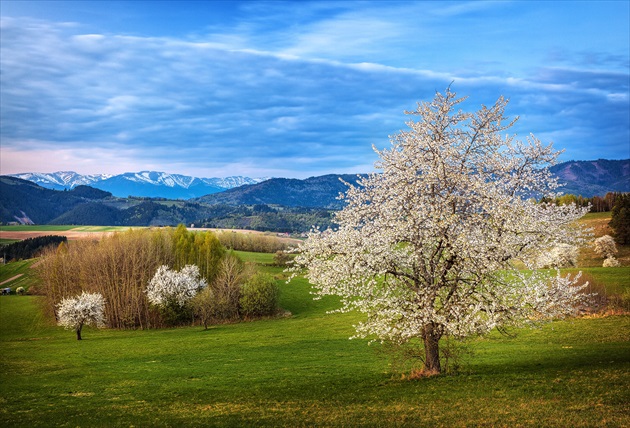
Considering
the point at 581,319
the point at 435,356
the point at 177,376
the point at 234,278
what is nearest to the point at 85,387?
the point at 177,376

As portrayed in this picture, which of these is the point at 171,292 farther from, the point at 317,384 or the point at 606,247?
the point at 606,247

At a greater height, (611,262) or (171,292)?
(171,292)

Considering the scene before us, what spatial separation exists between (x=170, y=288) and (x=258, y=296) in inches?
619

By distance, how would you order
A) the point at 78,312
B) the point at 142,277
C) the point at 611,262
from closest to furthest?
the point at 78,312 < the point at 611,262 < the point at 142,277

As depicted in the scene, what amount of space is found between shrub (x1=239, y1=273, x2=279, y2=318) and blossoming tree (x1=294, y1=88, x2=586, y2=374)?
6375 cm

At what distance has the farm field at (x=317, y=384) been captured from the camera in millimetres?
19578

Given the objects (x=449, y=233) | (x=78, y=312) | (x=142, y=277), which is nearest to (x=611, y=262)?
(x=449, y=233)

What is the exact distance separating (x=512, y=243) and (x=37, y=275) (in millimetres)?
101017

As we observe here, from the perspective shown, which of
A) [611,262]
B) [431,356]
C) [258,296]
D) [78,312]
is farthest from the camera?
[611,262]

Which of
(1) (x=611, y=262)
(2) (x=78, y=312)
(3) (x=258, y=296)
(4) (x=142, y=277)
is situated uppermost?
(4) (x=142, y=277)

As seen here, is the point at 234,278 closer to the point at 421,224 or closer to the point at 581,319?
the point at 581,319

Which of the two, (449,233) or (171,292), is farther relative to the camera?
(171,292)

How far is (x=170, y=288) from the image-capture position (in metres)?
87.8

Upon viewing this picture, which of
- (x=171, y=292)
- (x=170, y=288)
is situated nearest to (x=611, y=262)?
(x=171, y=292)
